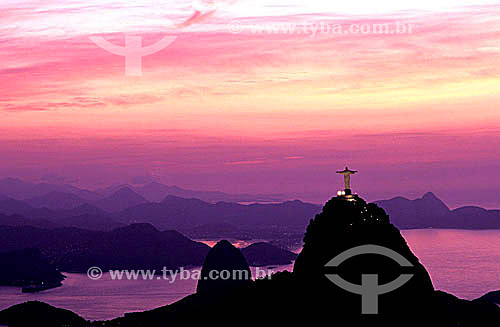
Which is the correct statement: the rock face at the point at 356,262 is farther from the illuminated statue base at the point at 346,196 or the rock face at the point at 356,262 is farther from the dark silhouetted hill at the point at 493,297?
the dark silhouetted hill at the point at 493,297

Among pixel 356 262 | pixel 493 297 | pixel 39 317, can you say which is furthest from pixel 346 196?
pixel 493 297

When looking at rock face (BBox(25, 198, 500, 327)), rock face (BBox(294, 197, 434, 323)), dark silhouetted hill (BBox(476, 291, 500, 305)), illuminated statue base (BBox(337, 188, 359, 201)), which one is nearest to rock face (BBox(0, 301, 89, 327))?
dark silhouetted hill (BBox(476, 291, 500, 305))

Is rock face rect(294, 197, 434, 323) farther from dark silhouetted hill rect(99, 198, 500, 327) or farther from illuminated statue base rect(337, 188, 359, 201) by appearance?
illuminated statue base rect(337, 188, 359, 201)

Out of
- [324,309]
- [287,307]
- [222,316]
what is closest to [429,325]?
[324,309]

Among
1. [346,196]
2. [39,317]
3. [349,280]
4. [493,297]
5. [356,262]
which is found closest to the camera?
[356,262]

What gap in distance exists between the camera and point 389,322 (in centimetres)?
6769

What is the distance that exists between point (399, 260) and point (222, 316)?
27.0 meters

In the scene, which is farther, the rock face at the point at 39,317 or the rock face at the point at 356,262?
the rock face at the point at 39,317

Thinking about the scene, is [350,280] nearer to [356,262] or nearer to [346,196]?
[356,262]

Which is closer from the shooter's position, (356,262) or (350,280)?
(356,262)

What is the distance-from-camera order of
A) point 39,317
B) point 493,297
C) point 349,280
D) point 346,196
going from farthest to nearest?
1. point 493,297
2. point 39,317
3. point 346,196
4. point 349,280

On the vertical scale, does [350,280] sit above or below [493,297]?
above

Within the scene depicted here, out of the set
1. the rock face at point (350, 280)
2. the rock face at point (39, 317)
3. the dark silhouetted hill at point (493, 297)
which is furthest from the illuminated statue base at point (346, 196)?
the dark silhouetted hill at point (493, 297)

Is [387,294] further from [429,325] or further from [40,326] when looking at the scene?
[40,326]
